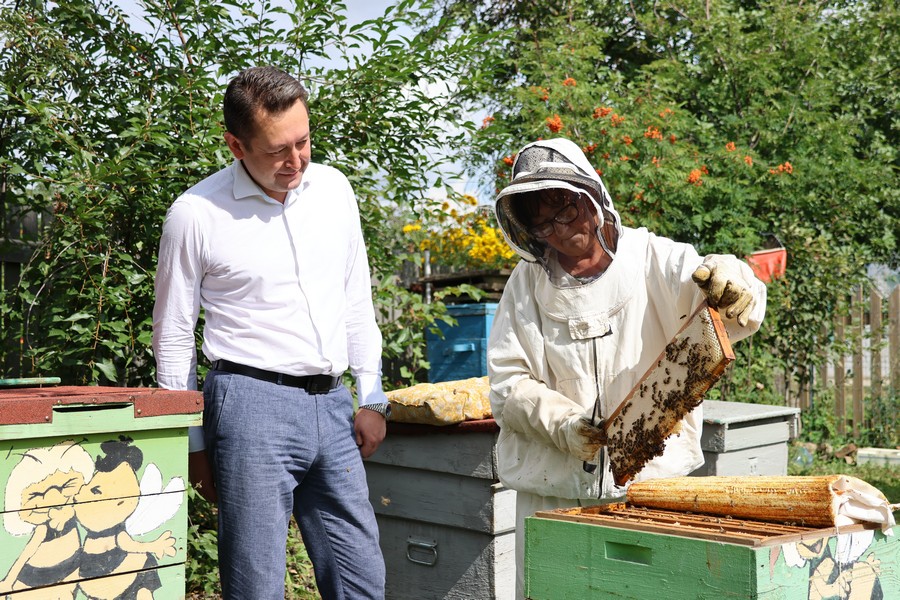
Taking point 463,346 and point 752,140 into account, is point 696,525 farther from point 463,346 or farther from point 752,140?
point 752,140

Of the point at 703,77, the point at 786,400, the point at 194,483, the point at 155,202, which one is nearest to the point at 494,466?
the point at 194,483

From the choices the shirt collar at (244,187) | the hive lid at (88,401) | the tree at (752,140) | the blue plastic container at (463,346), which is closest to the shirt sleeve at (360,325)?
the shirt collar at (244,187)

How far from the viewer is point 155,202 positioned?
3289mm

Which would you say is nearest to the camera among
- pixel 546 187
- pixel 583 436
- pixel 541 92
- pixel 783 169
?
pixel 583 436

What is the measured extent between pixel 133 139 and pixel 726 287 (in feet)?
7.80

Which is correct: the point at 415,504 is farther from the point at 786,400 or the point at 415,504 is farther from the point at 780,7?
the point at 780,7

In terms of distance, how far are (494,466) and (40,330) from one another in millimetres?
1744

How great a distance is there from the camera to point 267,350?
2.29 m

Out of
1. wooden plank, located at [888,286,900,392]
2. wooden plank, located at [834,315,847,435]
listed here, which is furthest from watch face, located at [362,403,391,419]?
wooden plank, located at [888,286,900,392]

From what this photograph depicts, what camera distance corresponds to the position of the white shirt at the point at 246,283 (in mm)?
2309

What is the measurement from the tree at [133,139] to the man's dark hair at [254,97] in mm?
895

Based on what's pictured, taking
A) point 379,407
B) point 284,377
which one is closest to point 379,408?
point 379,407

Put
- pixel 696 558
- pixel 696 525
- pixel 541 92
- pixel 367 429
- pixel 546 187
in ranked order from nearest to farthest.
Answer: pixel 696 558 → pixel 696 525 → pixel 546 187 → pixel 367 429 → pixel 541 92

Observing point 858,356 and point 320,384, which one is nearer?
point 320,384
